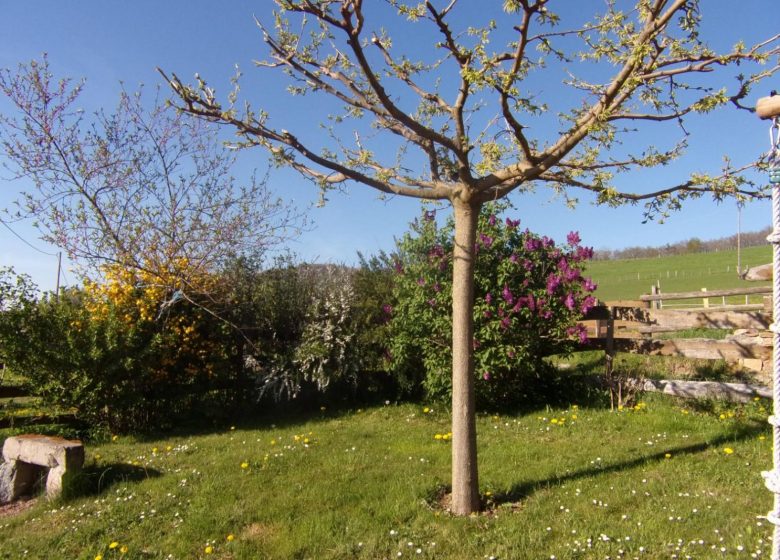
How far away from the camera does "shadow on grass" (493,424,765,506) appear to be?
171 inches

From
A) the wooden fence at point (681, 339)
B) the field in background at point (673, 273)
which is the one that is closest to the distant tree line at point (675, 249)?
the field in background at point (673, 273)

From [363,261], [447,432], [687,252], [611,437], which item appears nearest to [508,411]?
[447,432]

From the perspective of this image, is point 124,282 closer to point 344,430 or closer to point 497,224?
point 344,430

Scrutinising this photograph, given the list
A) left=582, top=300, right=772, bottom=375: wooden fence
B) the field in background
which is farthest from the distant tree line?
left=582, top=300, right=772, bottom=375: wooden fence

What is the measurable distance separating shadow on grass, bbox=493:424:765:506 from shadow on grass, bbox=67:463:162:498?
3.62 metres

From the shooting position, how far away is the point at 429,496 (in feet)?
14.4

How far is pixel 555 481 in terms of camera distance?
4.55 m

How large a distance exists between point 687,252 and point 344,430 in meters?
70.1

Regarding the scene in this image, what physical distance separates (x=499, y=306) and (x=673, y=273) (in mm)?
53139

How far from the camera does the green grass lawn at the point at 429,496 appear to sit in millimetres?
3561

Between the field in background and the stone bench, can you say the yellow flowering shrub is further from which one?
the field in background

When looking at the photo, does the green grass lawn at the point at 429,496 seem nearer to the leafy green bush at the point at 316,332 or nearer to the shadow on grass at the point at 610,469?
the shadow on grass at the point at 610,469

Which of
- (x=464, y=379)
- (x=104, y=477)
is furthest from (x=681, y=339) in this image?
(x=104, y=477)

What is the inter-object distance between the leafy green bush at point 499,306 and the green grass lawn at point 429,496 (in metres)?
0.84
